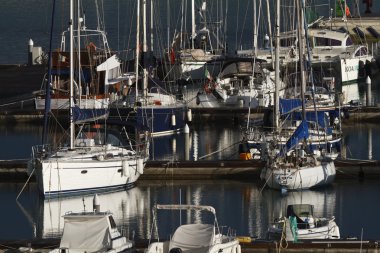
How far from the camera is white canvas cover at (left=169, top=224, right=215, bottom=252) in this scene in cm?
2981

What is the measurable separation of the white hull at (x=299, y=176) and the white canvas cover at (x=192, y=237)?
11080mm

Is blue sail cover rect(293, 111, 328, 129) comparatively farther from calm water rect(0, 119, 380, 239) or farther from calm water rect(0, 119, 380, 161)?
calm water rect(0, 119, 380, 239)

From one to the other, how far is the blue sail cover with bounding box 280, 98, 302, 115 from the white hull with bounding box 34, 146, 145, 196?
23.5 feet

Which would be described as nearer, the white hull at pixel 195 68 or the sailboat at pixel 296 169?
the sailboat at pixel 296 169

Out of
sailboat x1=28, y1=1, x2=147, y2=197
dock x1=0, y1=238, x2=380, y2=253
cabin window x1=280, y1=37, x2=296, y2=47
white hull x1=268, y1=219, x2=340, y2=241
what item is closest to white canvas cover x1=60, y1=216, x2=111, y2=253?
dock x1=0, y1=238, x2=380, y2=253

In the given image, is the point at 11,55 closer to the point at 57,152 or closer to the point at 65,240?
the point at 57,152

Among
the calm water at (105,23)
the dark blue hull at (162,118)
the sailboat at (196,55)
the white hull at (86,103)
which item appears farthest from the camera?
the calm water at (105,23)

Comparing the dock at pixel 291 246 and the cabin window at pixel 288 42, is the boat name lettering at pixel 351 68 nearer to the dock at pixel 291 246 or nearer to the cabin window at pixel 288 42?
the cabin window at pixel 288 42

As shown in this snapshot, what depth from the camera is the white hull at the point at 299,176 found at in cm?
4112

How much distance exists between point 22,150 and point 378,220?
16548 millimetres

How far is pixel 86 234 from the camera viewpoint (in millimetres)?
30688

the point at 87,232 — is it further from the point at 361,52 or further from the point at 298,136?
the point at 361,52

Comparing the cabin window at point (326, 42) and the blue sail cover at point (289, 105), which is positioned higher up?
the cabin window at point (326, 42)

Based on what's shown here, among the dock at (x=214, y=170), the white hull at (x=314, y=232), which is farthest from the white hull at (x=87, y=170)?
the white hull at (x=314, y=232)
